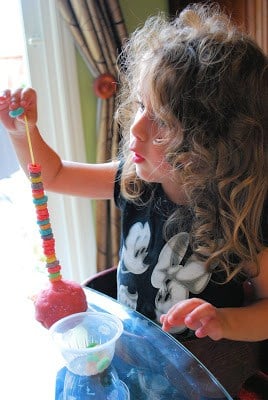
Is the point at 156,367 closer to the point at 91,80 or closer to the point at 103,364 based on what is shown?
the point at 103,364

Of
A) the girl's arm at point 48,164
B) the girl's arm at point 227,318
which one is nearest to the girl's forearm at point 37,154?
the girl's arm at point 48,164

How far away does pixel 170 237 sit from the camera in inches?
42.0

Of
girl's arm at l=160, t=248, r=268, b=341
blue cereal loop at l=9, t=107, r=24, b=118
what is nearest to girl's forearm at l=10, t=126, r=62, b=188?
blue cereal loop at l=9, t=107, r=24, b=118

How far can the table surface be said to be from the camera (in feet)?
2.52

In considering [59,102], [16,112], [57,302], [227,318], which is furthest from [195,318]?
[59,102]

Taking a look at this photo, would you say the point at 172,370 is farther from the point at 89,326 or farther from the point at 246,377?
the point at 246,377

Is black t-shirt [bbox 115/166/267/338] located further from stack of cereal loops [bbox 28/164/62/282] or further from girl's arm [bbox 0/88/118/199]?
stack of cereal loops [bbox 28/164/62/282]

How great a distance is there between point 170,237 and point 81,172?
31cm

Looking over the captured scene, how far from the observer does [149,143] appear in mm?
942

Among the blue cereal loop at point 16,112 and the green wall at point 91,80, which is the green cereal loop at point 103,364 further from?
the green wall at point 91,80

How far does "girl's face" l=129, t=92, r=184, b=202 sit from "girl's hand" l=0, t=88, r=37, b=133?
0.76 ft

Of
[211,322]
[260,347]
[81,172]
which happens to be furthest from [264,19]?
[211,322]

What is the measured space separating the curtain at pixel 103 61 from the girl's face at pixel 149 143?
775 millimetres

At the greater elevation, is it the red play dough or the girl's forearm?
the girl's forearm
